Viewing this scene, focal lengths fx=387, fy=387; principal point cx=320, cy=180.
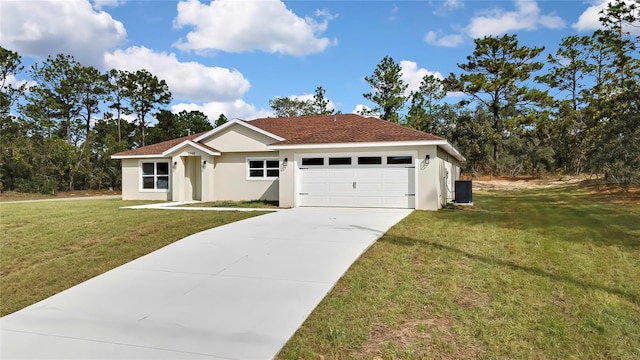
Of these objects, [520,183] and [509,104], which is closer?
[520,183]

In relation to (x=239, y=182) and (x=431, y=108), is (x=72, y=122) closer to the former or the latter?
(x=239, y=182)

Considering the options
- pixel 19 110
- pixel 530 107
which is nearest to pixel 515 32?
pixel 530 107

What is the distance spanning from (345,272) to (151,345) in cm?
300

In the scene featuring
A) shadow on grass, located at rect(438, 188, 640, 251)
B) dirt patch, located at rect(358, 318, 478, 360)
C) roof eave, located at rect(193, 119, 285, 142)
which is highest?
roof eave, located at rect(193, 119, 285, 142)

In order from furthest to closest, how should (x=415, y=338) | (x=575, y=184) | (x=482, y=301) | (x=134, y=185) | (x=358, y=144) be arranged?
1. (x=575, y=184)
2. (x=134, y=185)
3. (x=358, y=144)
4. (x=482, y=301)
5. (x=415, y=338)

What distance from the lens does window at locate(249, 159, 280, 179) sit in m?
18.0

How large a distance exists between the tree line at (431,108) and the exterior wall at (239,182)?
16.9 metres

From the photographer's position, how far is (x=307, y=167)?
15.2 meters

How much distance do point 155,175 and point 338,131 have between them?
10394 millimetres

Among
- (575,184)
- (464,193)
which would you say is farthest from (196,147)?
(575,184)

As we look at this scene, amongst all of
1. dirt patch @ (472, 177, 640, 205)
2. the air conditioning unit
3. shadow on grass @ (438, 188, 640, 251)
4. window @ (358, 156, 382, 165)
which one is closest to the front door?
window @ (358, 156, 382, 165)

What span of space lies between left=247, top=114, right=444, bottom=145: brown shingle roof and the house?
39mm

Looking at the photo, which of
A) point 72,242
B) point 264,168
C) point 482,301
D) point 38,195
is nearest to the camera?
point 482,301

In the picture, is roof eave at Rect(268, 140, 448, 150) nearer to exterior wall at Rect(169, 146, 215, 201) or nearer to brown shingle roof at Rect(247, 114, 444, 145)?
brown shingle roof at Rect(247, 114, 444, 145)
